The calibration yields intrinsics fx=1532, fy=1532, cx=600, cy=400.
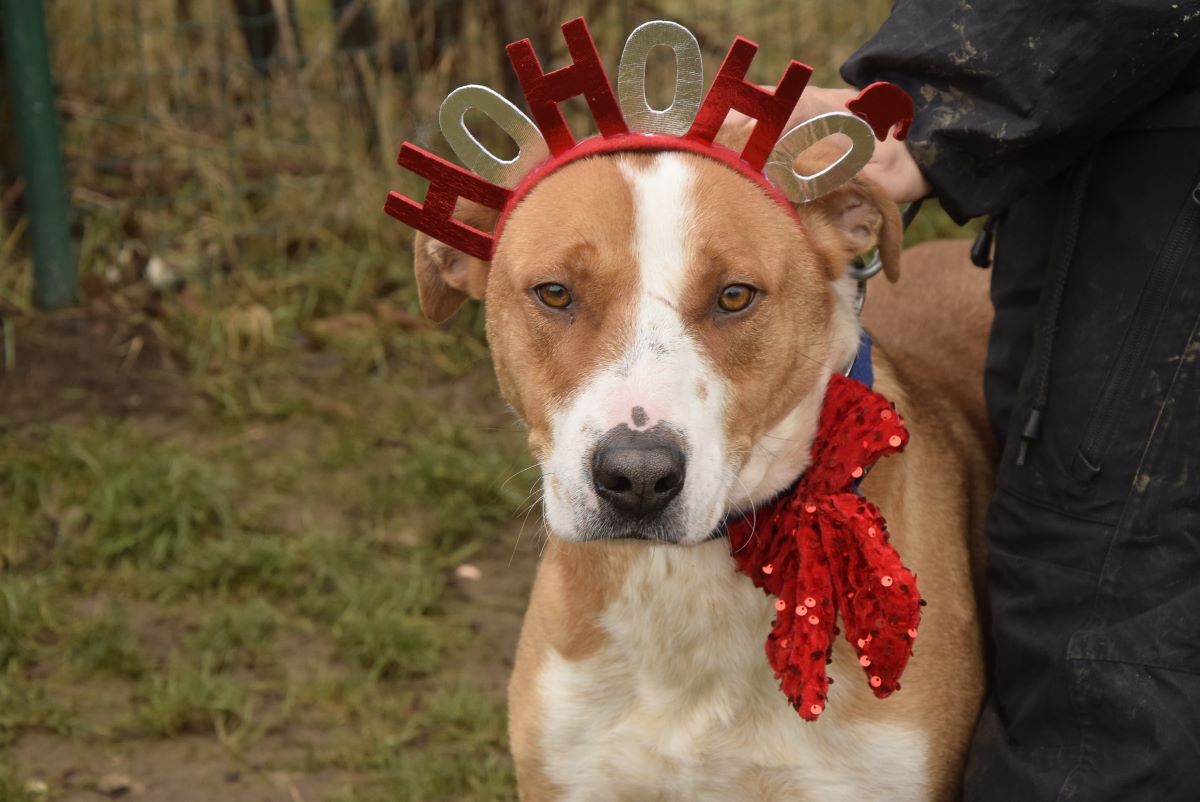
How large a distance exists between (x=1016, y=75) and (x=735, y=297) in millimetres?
602

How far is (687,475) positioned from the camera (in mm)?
2400

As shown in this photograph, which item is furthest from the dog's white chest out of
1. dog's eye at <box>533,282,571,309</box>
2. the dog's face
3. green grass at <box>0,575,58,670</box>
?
green grass at <box>0,575,58,670</box>

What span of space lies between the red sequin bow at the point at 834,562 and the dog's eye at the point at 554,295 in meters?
0.51

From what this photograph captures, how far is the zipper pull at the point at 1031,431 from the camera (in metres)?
2.83

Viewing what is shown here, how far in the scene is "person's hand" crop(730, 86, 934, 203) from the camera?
9.00 feet

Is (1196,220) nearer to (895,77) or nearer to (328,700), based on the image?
(895,77)

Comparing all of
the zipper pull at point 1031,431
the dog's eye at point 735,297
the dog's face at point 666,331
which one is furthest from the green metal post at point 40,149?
the zipper pull at point 1031,431

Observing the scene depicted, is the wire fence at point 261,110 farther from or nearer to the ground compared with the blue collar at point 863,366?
nearer to the ground

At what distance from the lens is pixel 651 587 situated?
288cm

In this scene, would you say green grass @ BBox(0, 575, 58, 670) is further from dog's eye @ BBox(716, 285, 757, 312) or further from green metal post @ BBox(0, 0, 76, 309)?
dog's eye @ BBox(716, 285, 757, 312)

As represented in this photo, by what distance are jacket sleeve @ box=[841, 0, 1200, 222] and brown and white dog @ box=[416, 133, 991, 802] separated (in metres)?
0.17

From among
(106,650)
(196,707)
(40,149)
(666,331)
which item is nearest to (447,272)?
(666,331)

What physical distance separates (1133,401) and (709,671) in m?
0.90

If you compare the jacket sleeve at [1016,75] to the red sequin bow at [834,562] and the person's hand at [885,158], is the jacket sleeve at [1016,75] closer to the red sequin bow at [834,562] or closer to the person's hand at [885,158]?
the person's hand at [885,158]
